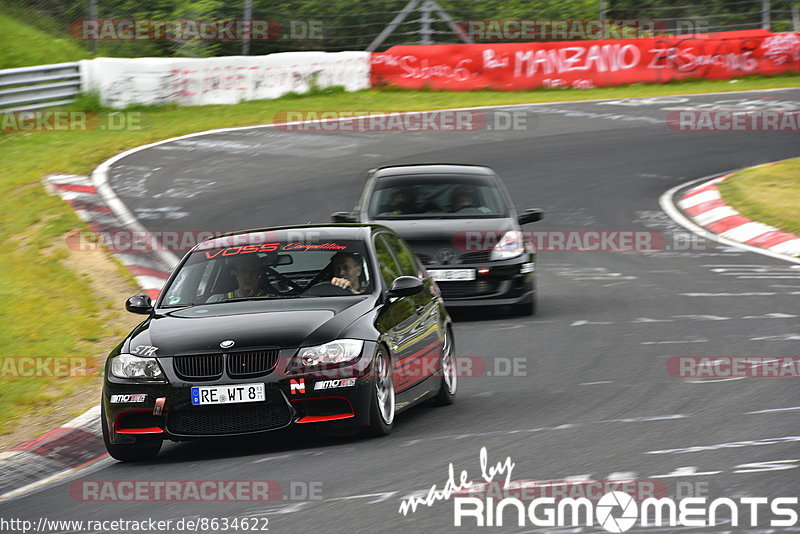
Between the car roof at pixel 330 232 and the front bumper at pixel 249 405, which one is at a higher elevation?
the car roof at pixel 330 232

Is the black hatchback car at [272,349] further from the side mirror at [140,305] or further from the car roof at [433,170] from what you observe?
the car roof at [433,170]

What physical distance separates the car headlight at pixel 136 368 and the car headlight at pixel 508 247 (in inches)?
223

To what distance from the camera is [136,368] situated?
7.68 metres

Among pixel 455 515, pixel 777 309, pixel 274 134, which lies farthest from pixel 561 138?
pixel 455 515

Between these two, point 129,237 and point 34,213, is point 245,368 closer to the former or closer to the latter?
point 129,237

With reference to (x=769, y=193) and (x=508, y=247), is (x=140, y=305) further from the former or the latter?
(x=769, y=193)

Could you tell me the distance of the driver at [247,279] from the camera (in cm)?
855

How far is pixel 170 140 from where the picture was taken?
23.4 meters

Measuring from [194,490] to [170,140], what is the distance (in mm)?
17251

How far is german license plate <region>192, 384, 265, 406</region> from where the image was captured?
7418 mm

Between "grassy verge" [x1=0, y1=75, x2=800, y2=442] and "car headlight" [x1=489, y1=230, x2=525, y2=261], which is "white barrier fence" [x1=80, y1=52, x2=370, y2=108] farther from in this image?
"car headlight" [x1=489, y1=230, x2=525, y2=261]
